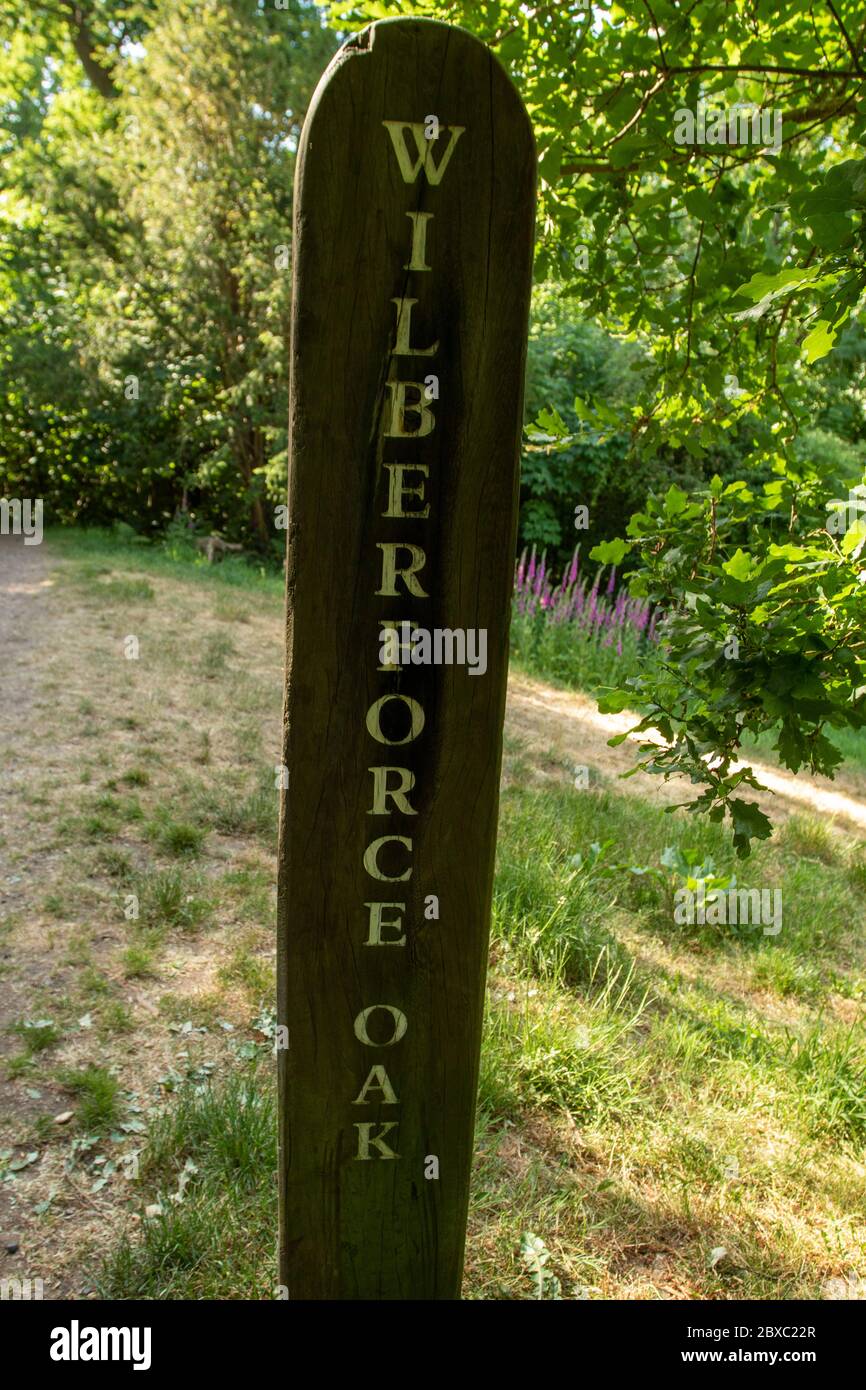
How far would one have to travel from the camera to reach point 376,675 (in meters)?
1.46

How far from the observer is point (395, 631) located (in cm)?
145

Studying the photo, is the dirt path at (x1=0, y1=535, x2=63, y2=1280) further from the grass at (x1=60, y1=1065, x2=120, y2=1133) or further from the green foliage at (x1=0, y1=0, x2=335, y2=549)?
the green foliage at (x1=0, y1=0, x2=335, y2=549)

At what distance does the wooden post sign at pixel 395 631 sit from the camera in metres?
1.34

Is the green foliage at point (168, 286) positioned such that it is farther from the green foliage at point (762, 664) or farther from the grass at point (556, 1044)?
the green foliage at point (762, 664)

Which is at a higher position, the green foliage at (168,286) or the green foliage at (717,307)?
the green foliage at (168,286)

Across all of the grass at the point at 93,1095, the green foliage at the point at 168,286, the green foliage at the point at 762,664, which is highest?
the green foliage at the point at 168,286

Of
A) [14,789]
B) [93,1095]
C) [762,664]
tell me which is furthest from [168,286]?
[762,664]

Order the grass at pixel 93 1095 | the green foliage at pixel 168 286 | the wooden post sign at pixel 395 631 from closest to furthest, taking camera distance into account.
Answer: the wooden post sign at pixel 395 631
the grass at pixel 93 1095
the green foliage at pixel 168 286

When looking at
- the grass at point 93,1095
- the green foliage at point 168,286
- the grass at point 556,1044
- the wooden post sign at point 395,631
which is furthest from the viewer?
the green foliage at point 168,286

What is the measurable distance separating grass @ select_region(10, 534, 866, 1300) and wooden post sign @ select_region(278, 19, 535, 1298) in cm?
69

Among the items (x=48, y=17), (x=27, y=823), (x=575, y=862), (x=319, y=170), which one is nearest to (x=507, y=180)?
(x=319, y=170)

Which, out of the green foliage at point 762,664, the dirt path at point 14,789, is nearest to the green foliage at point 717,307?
the green foliage at point 762,664

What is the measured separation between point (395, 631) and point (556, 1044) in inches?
71.3

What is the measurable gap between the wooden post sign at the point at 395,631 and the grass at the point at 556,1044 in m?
0.69
